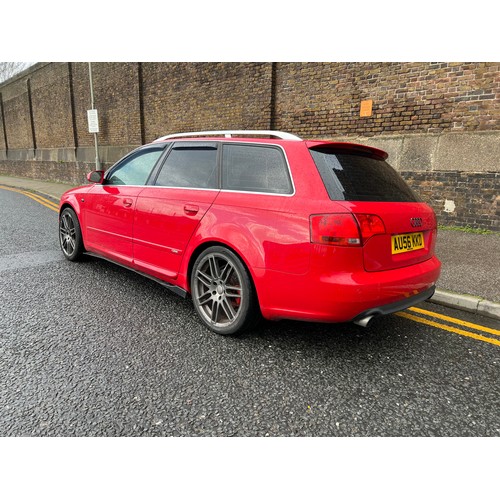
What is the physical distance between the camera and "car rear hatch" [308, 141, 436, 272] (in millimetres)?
2465

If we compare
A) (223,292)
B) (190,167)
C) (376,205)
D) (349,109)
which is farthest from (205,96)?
(376,205)

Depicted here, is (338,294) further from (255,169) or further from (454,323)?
(454,323)

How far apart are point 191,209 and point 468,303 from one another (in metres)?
2.86

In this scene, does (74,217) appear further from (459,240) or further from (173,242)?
(459,240)

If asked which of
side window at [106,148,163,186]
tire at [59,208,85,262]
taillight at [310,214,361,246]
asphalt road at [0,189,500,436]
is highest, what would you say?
side window at [106,148,163,186]

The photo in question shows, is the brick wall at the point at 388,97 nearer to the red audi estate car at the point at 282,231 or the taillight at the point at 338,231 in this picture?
the red audi estate car at the point at 282,231

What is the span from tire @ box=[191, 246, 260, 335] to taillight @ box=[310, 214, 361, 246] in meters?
0.69

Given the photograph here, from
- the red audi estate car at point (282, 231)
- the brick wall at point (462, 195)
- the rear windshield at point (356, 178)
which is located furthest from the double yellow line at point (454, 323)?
the brick wall at point (462, 195)

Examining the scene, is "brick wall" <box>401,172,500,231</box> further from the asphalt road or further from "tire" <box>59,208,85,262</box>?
"tire" <box>59,208,85,262</box>

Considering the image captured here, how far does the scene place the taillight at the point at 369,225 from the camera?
241 centimetres

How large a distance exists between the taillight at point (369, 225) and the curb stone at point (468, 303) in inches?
70.4

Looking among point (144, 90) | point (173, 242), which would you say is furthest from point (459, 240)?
point (144, 90)

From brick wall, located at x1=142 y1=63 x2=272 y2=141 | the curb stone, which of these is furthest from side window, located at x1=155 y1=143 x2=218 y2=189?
brick wall, located at x1=142 y1=63 x2=272 y2=141

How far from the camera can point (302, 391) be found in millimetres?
2305
